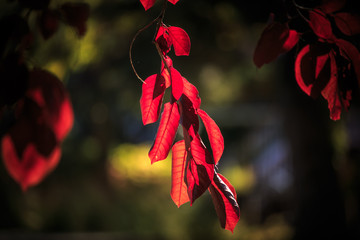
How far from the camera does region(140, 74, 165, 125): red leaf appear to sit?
1.48ft

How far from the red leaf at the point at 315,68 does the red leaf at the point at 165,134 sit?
0.25 m

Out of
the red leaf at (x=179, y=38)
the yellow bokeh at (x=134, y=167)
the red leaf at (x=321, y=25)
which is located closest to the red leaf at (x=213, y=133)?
the red leaf at (x=179, y=38)

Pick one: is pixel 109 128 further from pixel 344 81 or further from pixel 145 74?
pixel 344 81

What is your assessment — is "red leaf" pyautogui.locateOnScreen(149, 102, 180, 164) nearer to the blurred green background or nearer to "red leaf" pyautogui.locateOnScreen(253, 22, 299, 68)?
"red leaf" pyautogui.locateOnScreen(253, 22, 299, 68)

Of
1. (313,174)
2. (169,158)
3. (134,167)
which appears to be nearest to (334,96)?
(313,174)

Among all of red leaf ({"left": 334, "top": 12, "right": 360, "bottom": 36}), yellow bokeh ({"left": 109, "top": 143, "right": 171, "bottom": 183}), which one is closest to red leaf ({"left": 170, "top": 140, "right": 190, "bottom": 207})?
red leaf ({"left": 334, "top": 12, "right": 360, "bottom": 36})

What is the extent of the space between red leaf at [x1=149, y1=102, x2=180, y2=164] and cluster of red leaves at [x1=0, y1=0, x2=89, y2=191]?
0.64 ft

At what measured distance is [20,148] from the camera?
53 centimetres

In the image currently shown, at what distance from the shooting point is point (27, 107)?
1.75 feet

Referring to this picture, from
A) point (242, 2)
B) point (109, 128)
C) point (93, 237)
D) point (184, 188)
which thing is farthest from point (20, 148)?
point (109, 128)

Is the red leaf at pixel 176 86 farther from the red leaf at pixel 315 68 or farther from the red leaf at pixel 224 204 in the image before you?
the red leaf at pixel 315 68

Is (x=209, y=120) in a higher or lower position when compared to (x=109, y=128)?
higher

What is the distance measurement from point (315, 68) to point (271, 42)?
9 centimetres

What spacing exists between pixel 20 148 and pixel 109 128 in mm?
4926
